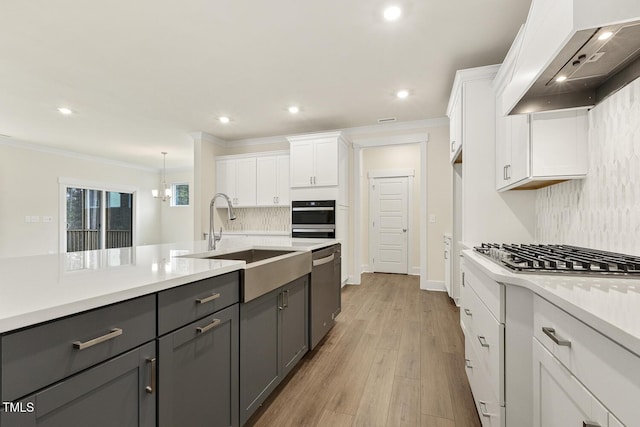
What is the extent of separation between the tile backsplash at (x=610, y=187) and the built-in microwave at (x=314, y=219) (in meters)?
3.00

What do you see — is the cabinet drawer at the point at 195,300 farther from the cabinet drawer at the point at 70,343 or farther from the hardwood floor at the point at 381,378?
the hardwood floor at the point at 381,378

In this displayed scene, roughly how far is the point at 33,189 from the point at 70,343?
7.51 metres

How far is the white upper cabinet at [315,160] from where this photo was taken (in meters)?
4.61

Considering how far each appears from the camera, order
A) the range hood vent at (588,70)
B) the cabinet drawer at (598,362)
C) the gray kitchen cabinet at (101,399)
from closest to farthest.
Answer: the cabinet drawer at (598,362) → the gray kitchen cabinet at (101,399) → the range hood vent at (588,70)

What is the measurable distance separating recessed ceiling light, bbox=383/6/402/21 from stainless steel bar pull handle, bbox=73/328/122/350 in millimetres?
2529

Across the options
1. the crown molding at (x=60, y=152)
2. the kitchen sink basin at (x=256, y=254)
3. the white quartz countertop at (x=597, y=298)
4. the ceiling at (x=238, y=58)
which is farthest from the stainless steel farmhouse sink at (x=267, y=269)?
the crown molding at (x=60, y=152)

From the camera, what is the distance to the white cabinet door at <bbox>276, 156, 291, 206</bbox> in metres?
5.20

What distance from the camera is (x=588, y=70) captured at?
4.43 feet

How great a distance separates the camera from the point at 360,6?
213 centimetres

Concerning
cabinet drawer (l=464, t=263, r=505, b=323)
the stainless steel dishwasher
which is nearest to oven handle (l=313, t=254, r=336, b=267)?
the stainless steel dishwasher

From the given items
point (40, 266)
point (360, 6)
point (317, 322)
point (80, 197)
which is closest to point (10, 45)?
point (40, 266)

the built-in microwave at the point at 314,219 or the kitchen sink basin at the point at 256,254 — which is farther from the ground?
the built-in microwave at the point at 314,219

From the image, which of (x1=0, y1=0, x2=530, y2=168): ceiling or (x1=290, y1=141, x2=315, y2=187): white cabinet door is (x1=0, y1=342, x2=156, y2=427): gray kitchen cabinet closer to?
(x1=0, y1=0, x2=530, y2=168): ceiling

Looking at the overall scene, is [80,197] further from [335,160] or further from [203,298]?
[203,298]
